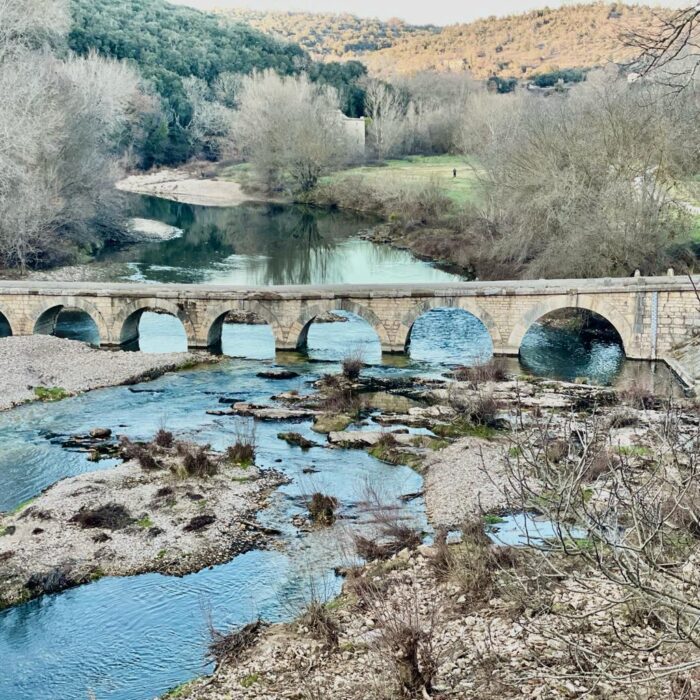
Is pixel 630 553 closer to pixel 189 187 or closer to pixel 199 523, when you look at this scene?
pixel 199 523

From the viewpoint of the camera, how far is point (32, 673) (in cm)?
1511

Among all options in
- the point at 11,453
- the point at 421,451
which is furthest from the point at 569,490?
the point at 11,453

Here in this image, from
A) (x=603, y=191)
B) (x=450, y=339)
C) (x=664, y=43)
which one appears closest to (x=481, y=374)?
(x=450, y=339)

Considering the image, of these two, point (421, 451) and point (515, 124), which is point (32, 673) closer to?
point (421, 451)

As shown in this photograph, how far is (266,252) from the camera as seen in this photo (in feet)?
194

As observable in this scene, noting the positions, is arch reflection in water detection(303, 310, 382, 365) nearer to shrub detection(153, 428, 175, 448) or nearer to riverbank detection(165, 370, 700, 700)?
shrub detection(153, 428, 175, 448)

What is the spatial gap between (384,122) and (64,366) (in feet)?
210

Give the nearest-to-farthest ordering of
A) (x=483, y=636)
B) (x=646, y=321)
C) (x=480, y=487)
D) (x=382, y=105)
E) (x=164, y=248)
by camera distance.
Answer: (x=483, y=636)
(x=480, y=487)
(x=646, y=321)
(x=164, y=248)
(x=382, y=105)

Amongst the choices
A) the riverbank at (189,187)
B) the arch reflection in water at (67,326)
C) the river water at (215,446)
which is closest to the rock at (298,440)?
the river water at (215,446)

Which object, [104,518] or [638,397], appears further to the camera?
[638,397]

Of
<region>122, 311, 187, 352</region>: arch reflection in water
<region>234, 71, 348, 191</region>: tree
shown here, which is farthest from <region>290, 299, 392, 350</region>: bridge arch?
<region>234, 71, 348, 191</region>: tree

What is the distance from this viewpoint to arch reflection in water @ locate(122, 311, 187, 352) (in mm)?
38656

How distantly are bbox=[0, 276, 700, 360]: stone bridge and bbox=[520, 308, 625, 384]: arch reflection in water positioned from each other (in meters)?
1.14

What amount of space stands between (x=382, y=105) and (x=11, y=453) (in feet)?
253
